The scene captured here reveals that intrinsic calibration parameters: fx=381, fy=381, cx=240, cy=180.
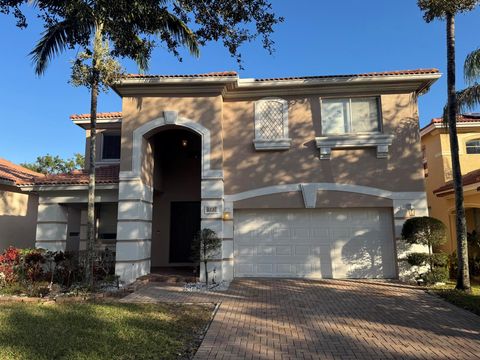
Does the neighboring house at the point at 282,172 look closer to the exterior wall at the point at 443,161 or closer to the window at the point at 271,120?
the window at the point at 271,120

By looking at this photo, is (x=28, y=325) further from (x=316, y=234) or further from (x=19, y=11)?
(x=316, y=234)

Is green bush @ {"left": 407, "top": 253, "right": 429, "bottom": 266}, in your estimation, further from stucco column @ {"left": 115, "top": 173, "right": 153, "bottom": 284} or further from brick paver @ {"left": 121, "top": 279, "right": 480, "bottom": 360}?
stucco column @ {"left": 115, "top": 173, "right": 153, "bottom": 284}

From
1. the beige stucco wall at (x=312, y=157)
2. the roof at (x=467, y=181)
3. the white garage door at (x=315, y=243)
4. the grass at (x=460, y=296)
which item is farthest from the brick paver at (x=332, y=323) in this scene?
the roof at (x=467, y=181)

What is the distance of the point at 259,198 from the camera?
12.3 meters

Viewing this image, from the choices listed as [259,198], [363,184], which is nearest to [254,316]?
[259,198]

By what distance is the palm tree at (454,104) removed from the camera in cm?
1013

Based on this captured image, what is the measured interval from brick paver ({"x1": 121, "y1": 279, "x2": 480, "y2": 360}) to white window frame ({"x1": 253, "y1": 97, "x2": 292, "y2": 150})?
14.3 feet

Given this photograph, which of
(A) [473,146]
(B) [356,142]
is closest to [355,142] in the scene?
(B) [356,142]

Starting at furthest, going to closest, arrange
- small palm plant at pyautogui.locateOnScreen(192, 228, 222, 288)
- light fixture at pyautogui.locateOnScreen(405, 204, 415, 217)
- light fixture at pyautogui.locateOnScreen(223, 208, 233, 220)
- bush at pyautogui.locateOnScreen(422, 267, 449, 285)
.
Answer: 1. light fixture at pyautogui.locateOnScreen(223, 208, 233, 220)
2. light fixture at pyautogui.locateOnScreen(405, 204, 415, 217)
3. small palm plant at pyautogui.locateOnScreen(192, 228, 222, 288)
4. bush at pyautogui.locateOnScreen(422, 267, 449, 285)

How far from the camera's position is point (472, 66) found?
35.6 ft

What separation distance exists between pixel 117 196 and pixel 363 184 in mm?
7938

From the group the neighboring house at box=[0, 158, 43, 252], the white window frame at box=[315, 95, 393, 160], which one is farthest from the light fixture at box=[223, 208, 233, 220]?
the neighboring house at box=[0, 158, 43, 252]

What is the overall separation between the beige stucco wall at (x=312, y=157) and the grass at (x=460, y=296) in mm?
3079

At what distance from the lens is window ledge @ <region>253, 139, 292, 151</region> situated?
12.3m
